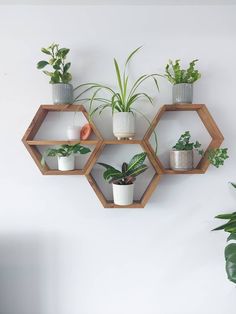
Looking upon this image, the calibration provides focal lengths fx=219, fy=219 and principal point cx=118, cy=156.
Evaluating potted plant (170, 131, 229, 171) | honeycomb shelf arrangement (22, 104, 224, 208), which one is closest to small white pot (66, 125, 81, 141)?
honeycomb shelf arrangement (22, 104, 224, 208)

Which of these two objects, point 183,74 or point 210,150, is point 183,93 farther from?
point 210,150

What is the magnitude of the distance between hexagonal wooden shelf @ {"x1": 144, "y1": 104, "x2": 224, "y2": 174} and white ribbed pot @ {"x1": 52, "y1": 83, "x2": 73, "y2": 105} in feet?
1.33

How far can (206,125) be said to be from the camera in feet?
3.63

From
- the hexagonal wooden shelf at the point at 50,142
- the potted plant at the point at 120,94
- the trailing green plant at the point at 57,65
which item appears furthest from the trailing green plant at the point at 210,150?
the trailing green plant at the point at 57,65

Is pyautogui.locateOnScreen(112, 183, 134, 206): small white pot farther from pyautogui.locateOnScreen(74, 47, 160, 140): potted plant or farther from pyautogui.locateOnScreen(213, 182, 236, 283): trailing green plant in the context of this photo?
pyautogui.locateOnScreen(213, 182, 236, 283): trailing green plant

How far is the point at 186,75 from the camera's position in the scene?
1.03m

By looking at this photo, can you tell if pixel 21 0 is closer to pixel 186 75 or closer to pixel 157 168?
pixel 186 75

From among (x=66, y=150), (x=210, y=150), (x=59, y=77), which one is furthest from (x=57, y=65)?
(x=210, y=150)

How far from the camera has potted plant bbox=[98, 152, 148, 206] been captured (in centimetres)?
99

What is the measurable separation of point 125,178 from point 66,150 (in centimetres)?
30

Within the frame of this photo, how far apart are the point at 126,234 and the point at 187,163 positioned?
484 millimetres

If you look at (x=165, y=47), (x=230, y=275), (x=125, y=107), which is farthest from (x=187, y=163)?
(x=165, y=47)

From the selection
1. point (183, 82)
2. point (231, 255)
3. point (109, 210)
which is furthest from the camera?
point (109, 210)

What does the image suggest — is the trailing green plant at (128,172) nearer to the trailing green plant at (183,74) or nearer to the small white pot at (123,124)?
the small white pot at (123,124)
